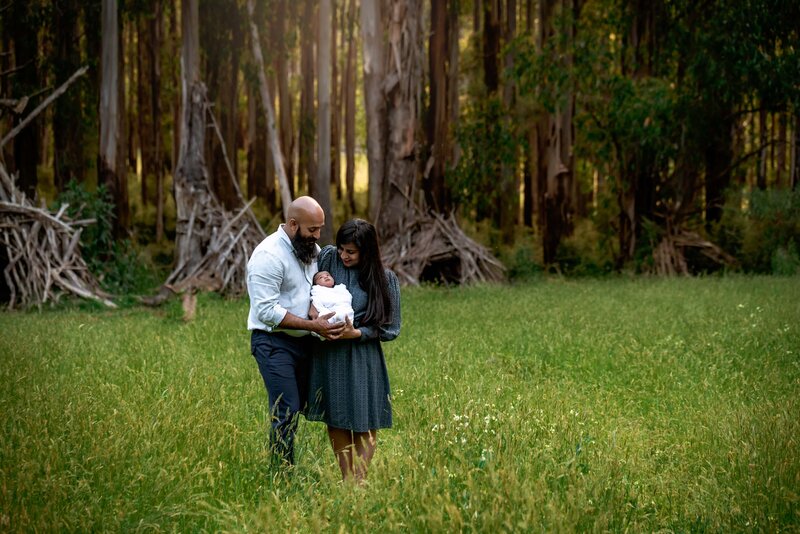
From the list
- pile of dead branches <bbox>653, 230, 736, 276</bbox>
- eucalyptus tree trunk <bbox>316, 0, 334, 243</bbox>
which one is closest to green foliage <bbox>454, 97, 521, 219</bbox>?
eucalyptus tree trunk <bbox>316, 0, 334, 243</bbox>

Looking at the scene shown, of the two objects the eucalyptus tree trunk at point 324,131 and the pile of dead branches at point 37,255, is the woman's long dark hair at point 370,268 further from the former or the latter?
the eucalyptus tree trunk at point 324,131

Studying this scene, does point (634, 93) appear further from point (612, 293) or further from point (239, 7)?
point (239, 7)

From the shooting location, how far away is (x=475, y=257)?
22.2m

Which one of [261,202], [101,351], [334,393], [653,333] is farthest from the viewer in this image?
[261,202]

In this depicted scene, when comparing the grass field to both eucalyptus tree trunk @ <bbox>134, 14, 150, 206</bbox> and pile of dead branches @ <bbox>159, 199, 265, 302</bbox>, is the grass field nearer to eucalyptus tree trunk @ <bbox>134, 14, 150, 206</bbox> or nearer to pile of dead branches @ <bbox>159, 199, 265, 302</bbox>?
pile of dead branches @ <bbox>159, 199, 265, 302</bbox>

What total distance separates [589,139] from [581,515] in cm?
2101

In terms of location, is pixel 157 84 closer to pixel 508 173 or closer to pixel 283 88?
pixel 283 88

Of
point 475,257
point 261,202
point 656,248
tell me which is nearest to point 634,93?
point 656,248

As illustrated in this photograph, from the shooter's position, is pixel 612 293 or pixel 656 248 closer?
pixel 612 293

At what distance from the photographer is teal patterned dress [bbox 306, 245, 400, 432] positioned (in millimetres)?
5438

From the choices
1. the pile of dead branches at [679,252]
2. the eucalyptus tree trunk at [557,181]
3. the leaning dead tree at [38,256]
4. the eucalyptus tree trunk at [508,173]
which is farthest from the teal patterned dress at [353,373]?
the eucalyptus tree trunk at [508,173]

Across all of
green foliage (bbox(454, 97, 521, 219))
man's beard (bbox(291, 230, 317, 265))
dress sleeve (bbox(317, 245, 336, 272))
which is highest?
green foliage (bbox(454, 97, 521, 219))

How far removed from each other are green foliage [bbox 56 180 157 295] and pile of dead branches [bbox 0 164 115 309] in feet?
3.07

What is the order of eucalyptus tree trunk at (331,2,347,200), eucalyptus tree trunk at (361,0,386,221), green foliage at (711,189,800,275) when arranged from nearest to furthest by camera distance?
eucalyptus tree trunk at (361,0,386,221) < green foliage at (711,189,800,275) < eucalyptus tree trunk at (331,2,347,200)
